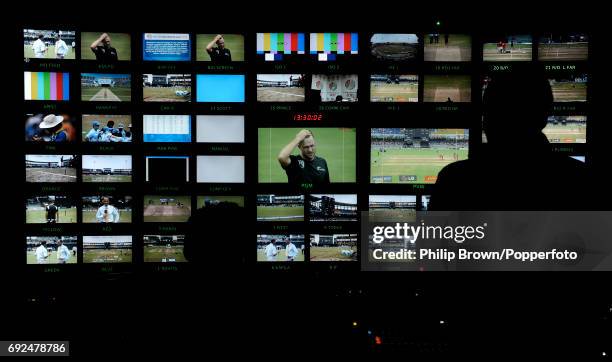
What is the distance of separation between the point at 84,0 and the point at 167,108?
0.81 m

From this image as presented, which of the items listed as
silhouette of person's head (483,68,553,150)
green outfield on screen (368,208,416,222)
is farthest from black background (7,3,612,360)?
silhouette of person's head (483,68,553,150)

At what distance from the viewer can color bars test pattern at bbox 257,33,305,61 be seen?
350cm

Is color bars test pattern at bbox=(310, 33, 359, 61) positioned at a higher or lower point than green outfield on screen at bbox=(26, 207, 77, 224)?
higher

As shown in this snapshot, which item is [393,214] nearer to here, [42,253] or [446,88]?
[446,88]

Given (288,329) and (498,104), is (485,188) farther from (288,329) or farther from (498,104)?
(288,329)

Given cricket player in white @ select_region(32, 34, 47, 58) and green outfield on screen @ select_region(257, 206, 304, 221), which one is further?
green outfield on screen @ select_region(257, 206, 304, 221)

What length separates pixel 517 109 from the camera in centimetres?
208

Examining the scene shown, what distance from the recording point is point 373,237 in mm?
3541

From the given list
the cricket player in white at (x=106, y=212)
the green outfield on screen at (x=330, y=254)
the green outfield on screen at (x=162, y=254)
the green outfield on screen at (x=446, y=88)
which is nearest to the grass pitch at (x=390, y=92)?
the green outfield on screen at (x=446, y=88)

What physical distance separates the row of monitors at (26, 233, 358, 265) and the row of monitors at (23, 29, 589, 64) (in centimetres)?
109

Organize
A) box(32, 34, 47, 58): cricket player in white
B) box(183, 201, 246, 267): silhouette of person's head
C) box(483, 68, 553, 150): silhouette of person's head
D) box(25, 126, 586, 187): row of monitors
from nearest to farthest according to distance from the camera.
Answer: box(183, 201, 246, 267): silhouette of person's head → box(483, 68, 553, 150): silhouette of person's head → box(32, 34, 47, 58): cricket player in white → box(25, 126, 586, 187): row of monitors

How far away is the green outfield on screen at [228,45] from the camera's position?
350 centimetres

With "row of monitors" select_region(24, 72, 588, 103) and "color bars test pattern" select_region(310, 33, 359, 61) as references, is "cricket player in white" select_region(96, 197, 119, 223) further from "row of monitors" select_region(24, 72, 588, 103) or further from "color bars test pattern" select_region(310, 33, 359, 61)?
"color bars test pattern" select_region(310, 33, 359, 61)

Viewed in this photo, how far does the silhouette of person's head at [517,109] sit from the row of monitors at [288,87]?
4.61 ft
